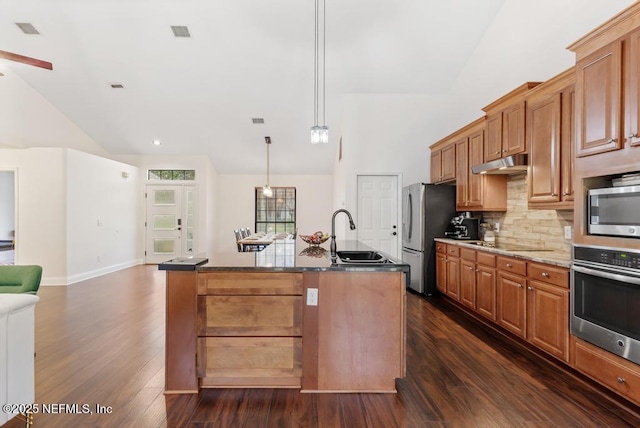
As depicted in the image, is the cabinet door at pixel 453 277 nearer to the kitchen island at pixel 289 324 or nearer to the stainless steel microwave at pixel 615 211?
the stainless steel microwave at pixel 615 211

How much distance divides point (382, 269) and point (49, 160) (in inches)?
239

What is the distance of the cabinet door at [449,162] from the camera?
15.5ft

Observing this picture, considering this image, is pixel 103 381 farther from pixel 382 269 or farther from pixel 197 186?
pixel 197 186

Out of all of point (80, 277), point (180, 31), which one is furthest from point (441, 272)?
point (80, 277)

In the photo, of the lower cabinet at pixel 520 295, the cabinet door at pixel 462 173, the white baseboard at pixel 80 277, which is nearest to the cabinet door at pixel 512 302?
the lower cabinet at pixel 520 295

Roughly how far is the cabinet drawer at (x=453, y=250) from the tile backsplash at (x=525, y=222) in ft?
1.86

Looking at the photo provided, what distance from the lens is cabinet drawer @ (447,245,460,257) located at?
13.8ft

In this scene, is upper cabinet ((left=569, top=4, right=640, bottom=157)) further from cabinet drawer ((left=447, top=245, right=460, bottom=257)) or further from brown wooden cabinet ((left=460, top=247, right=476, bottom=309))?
cabinet drawer ((left=447, top=245, right=460, bottom=257))

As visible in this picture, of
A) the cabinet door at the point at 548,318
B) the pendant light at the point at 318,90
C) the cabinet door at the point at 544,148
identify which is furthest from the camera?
the pendant light at the point at 318,90

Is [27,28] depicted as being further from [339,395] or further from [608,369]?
[608,369]

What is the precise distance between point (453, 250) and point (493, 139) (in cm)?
145

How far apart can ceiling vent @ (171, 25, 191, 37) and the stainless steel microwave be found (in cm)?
491

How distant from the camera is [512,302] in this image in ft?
10.1

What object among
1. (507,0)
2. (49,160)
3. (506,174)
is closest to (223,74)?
(49,160)
